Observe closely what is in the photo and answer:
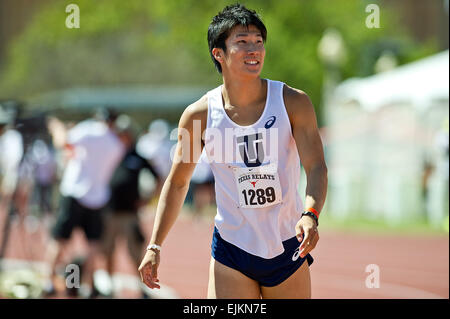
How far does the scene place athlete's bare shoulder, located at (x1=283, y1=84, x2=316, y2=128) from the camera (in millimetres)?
4133

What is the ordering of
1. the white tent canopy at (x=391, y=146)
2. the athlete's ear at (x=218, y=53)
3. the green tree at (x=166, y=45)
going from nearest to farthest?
the athlete's ear at (x=218, y=53) → the white tent canopy at (x=391, y=146) → the green tree at (x=166, y=45)

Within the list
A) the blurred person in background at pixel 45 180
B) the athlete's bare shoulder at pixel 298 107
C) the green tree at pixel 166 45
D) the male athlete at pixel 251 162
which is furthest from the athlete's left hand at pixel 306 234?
the green tree at pixel 166 45

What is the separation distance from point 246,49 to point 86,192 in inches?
218

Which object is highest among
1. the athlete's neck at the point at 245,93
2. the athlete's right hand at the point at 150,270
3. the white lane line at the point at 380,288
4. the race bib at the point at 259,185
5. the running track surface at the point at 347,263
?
the athlete's neck at the point at 245,93

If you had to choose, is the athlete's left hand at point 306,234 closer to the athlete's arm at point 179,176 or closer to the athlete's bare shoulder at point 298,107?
the athlete's bare shoulder at point 298,107

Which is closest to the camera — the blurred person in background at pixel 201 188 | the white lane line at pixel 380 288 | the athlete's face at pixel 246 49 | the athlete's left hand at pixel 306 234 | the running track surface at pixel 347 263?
the athlete's left hand at pixel 306 234

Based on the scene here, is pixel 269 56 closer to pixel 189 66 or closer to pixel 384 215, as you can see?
pixel 189 66

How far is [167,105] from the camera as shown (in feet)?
116

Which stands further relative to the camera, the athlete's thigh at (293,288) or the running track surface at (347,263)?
the running track surface at (347,263)

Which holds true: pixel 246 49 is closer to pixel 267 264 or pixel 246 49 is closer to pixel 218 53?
pixel 218 53

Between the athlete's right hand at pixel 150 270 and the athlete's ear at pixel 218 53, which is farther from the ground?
the athlete's ear at pixel 218 53

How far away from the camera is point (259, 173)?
4.16 meters

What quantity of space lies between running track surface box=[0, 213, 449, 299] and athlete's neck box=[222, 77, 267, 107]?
553 cm

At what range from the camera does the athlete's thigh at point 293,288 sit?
13.8ft
